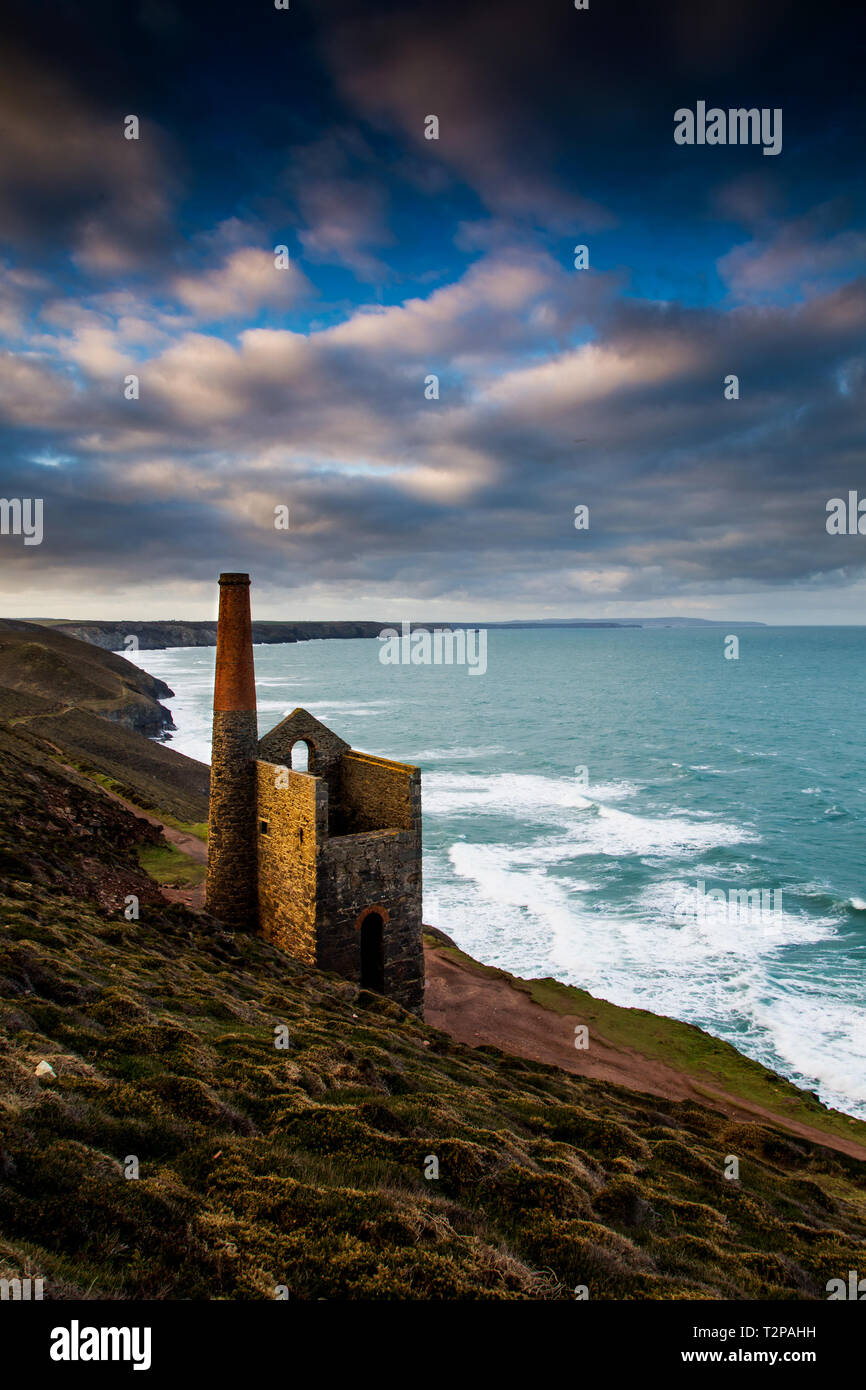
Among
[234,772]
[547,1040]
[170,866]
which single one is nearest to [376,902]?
[234,772]

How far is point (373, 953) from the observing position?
20.3 m

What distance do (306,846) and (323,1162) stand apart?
36.9 feet

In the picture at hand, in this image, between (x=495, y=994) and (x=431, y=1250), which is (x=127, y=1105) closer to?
(x=431, y=1250)

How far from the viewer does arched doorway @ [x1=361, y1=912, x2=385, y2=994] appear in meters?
20.1

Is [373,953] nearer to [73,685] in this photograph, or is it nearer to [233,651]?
[233,651]

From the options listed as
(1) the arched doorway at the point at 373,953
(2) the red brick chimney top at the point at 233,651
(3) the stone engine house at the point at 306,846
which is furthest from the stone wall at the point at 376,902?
(2) the red brick chimney top at the point at 233,651

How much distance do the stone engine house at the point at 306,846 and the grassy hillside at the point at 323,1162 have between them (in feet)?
10.6

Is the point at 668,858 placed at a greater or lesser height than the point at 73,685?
lesser

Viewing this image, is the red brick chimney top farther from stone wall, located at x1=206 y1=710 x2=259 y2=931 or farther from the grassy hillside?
the grassy hillside

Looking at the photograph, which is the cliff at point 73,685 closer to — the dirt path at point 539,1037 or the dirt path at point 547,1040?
the dirt path at point 539,1037

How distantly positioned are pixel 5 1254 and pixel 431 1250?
3.58 meters

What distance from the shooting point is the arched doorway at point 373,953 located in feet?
65.9

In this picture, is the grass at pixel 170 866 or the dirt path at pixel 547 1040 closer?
the dirt path at pixel 547 1040
